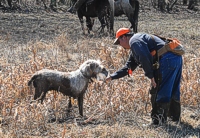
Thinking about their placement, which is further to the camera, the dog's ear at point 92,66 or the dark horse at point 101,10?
the dark horse at point 101,10

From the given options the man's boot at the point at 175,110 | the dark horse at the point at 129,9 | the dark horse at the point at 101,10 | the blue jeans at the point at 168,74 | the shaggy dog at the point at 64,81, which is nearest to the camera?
the blue jeans at the point at 168,74

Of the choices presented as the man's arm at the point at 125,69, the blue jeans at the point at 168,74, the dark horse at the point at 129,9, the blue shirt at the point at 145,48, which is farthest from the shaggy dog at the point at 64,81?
the dark horse at the point at 129,9

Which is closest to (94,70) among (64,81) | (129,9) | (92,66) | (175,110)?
(92,66)

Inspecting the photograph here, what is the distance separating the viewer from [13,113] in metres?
5.26

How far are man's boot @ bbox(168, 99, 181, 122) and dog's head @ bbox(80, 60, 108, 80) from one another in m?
1.05

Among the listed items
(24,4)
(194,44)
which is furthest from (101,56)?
(24,4)

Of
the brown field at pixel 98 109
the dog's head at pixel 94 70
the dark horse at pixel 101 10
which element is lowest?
the brown field at pixel 98 109

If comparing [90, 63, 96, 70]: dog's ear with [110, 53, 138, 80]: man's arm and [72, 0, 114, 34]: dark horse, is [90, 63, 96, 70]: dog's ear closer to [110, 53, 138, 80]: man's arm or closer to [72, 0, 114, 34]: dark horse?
[110, 53, 138, 80]: man's arm

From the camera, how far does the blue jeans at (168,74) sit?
509 cm

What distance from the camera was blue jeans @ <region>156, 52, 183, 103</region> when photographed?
5090 millimetres

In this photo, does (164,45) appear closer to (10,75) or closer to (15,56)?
(10,75)

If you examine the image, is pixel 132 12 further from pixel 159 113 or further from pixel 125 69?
pixel 159 113

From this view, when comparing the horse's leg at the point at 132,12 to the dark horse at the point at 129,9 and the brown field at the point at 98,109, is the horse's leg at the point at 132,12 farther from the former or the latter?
the brown field at the point at 98,109

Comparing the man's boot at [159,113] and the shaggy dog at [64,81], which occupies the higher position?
the shaggy dog at [64,81]
